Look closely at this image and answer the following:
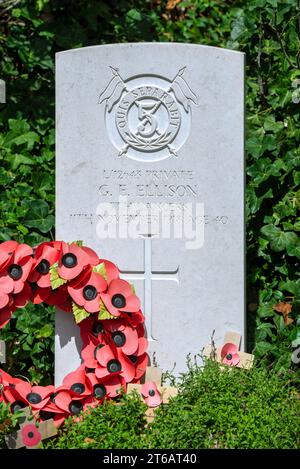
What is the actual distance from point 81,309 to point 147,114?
3.17 feet

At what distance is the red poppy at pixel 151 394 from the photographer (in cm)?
361

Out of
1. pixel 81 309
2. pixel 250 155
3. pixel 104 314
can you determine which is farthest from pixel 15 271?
pixel 250 155

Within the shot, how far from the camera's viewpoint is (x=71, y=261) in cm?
378

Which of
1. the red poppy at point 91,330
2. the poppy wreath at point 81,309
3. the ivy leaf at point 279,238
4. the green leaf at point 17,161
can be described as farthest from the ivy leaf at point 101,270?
the green leaf at point 17,161

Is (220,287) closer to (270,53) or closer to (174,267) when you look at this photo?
(174,267)

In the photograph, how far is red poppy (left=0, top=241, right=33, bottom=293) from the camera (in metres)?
3.77

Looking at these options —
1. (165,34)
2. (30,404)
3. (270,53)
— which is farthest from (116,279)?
(165,34)

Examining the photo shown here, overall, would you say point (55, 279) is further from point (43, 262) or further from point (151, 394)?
point (151, 394)

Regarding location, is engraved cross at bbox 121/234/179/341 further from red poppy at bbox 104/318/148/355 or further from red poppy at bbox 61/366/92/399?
red poppy at bbox 61/366/92/399

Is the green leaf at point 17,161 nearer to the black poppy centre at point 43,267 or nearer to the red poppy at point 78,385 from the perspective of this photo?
the black poppy centre at point 43,267

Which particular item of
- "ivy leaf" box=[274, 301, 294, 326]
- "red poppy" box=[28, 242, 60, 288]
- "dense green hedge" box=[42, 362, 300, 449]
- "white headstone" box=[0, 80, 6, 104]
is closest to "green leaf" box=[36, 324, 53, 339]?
"red poppy" box=[28, 242, 60, 288]

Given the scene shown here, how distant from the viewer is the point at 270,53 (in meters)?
4.78

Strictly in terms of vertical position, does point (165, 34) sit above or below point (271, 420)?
above

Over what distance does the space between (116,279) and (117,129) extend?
0.72 m
